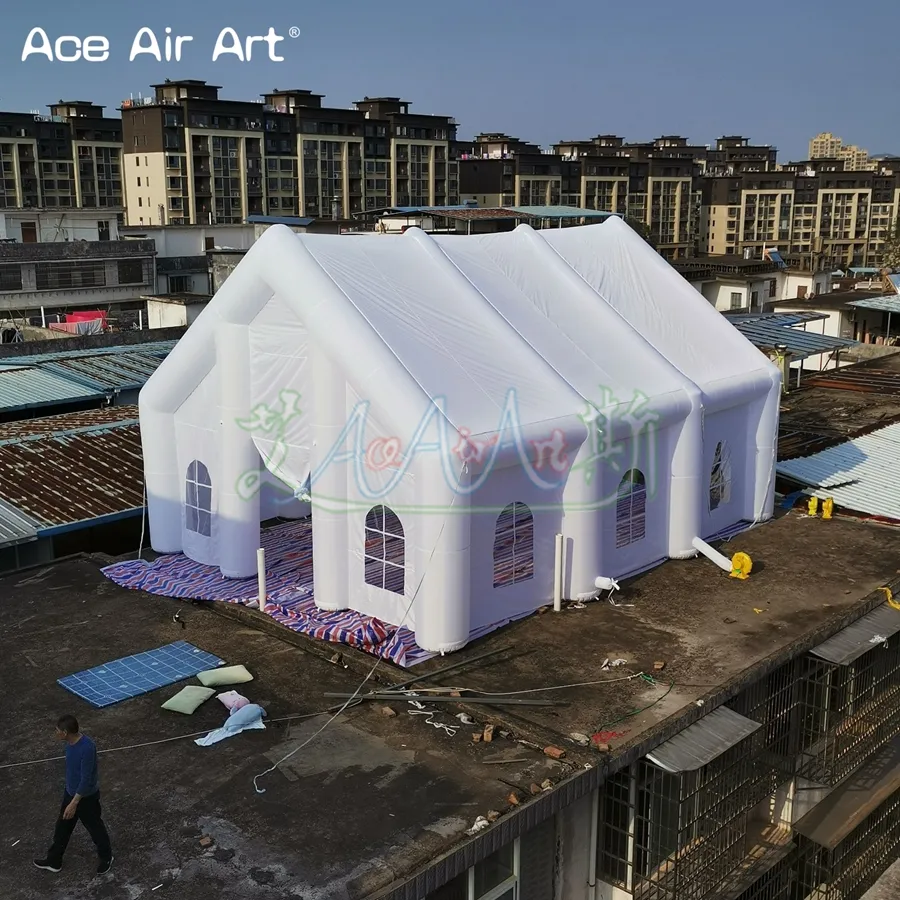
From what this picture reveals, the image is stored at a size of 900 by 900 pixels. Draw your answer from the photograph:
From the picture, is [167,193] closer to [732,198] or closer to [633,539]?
[732,198]

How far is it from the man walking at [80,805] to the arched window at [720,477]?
1176 cm

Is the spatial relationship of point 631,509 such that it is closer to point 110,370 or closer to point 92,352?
point 110,370

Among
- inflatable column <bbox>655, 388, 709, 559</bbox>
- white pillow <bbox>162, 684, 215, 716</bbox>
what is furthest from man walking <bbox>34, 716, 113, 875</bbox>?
inflatable column <bbox>655, 388, 709, 559</bbox>

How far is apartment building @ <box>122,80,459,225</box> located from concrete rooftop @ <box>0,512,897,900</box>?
5980cm

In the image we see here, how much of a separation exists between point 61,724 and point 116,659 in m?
4.86

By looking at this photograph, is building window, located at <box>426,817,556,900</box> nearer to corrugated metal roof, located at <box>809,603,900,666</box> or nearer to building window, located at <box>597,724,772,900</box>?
building window, located at <box>597,724,772,900</box>

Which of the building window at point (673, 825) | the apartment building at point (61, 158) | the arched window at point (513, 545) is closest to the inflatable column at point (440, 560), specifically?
the arched window at point (513, 545)

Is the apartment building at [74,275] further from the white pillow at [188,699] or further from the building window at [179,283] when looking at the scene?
the white pillow at [188,699]

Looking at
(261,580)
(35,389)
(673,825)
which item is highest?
(35,389)

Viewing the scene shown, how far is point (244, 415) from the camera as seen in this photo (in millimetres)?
15727

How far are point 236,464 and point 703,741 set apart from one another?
321 inches

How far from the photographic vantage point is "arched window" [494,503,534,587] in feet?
46.4

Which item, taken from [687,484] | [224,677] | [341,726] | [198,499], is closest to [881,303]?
[687,484]

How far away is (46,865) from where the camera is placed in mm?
9055
